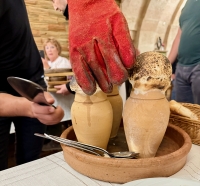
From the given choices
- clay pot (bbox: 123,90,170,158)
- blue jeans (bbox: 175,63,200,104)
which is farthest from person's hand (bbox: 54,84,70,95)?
clay pot (bbox: 123,90,170,158)

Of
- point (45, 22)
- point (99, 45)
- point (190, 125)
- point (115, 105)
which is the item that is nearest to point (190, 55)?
point (190, 125)

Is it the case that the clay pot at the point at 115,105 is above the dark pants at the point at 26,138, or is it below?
above

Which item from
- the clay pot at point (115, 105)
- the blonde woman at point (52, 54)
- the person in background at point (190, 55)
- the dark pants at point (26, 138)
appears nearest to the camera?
the clay pot at point (115, 105)

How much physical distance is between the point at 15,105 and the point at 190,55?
0.76m

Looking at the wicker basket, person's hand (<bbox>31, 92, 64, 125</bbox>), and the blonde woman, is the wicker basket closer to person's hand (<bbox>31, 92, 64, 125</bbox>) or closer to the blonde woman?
person's hand (<bbox>31, 92, 64, 125</bbox>)

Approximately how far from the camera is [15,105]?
569 mm

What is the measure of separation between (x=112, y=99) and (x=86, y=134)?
97 millimetres

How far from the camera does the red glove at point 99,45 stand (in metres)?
0.35

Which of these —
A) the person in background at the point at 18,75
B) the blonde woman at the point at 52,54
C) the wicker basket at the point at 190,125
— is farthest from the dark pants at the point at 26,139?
the blonde woman at the point at 52,54

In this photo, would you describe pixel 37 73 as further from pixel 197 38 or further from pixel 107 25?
pixel 197 38

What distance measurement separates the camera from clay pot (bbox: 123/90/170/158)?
1.25 feet

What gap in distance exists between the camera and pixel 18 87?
447mm

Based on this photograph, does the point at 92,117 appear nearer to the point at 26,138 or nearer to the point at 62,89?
the point at 26,138

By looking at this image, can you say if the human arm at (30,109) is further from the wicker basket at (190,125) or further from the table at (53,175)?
the wicker basket at (190,125)
